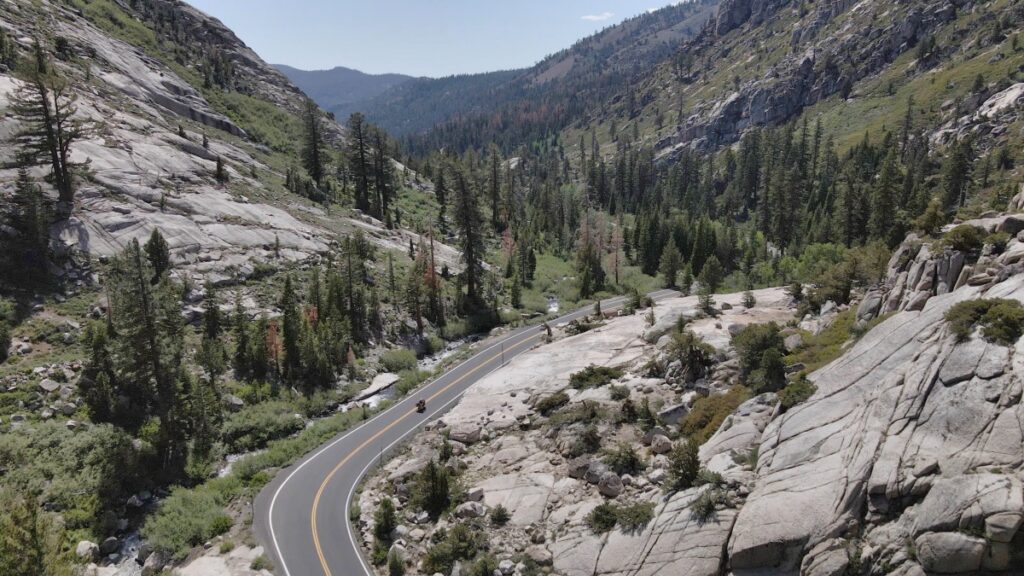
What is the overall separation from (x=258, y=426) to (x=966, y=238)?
44.4 metres

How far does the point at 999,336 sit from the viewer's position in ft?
55.2

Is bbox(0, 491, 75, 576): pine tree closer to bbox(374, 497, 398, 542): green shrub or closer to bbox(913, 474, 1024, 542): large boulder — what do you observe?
bbox(374, 497, 398, 542): green shrub

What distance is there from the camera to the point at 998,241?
21.2 metres

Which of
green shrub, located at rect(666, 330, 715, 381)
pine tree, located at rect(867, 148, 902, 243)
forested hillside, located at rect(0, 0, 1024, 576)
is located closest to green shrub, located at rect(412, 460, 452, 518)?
forested hillside, located at rect(0, 0, 1024, 576)

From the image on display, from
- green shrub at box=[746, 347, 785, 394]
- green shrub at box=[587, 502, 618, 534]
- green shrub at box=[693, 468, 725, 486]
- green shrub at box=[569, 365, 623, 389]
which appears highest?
green shrub at box=[746, 347, 785, 394]

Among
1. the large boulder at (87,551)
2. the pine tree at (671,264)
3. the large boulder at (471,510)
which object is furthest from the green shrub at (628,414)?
the pine tree at (671,264)

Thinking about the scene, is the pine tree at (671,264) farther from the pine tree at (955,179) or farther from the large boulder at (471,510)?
the large boulder at (471,510)

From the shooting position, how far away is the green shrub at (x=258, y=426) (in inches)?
1567

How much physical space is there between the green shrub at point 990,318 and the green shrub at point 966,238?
4.84 meters

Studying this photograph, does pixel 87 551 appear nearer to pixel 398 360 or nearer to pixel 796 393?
pixel 398 360

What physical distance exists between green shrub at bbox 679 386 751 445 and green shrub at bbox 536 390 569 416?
8.91 meters

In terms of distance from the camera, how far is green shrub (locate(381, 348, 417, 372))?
53219mm

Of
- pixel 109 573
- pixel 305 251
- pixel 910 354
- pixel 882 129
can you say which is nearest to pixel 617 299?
pixel 305 251

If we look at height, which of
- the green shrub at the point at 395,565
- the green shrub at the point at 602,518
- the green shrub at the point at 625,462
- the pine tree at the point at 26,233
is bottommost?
the green shrub at the point at 395,565
